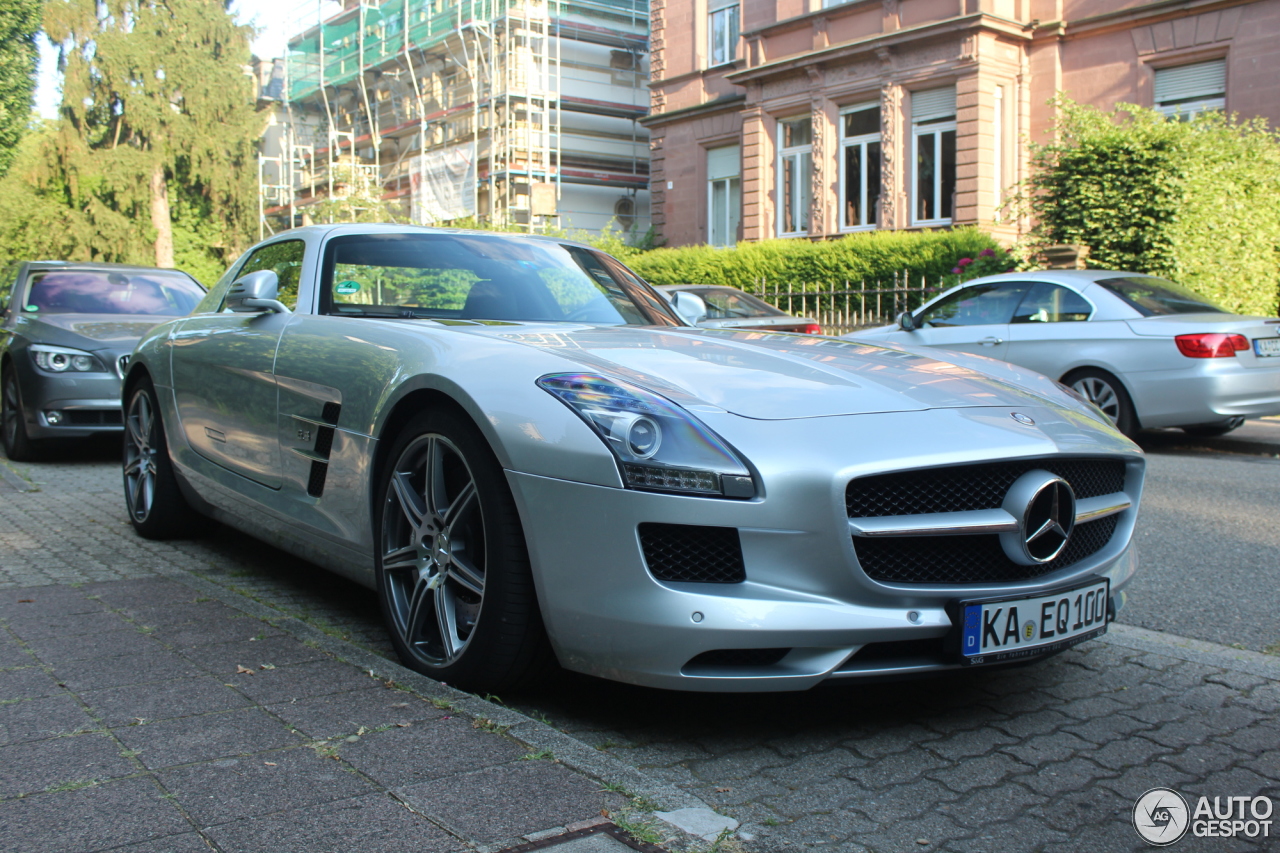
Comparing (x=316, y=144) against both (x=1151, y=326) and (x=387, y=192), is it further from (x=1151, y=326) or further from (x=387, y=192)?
(x=1151, y=326)

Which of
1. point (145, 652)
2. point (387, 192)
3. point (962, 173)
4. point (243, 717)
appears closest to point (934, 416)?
point (243, 717)

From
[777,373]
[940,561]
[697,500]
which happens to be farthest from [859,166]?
[697,500]

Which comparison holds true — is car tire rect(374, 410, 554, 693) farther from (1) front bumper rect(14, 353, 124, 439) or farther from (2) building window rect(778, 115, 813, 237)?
(2) building window rect(778, 115, 813, 237)

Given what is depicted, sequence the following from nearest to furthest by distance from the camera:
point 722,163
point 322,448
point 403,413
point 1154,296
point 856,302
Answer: point 403,413 < point 322,448 < point 1154,296 < point 856,302 < point 722,163

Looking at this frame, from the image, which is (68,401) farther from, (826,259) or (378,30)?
(378,30)

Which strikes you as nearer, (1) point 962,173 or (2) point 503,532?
(2) point 503,532

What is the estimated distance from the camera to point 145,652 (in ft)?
10.9

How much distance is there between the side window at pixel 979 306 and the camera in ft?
33.8

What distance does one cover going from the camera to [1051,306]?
32.5 ft

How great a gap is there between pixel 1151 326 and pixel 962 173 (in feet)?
42.1

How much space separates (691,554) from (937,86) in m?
21.2

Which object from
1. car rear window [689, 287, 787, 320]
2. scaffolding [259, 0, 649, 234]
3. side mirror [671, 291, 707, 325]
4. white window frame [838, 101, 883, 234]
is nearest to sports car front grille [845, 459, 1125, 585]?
side mirror [671, 291, 707, 325]

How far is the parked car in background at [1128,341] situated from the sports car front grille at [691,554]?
7.43 m

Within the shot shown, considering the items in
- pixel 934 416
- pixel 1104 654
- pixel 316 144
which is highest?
pixel 316 144
